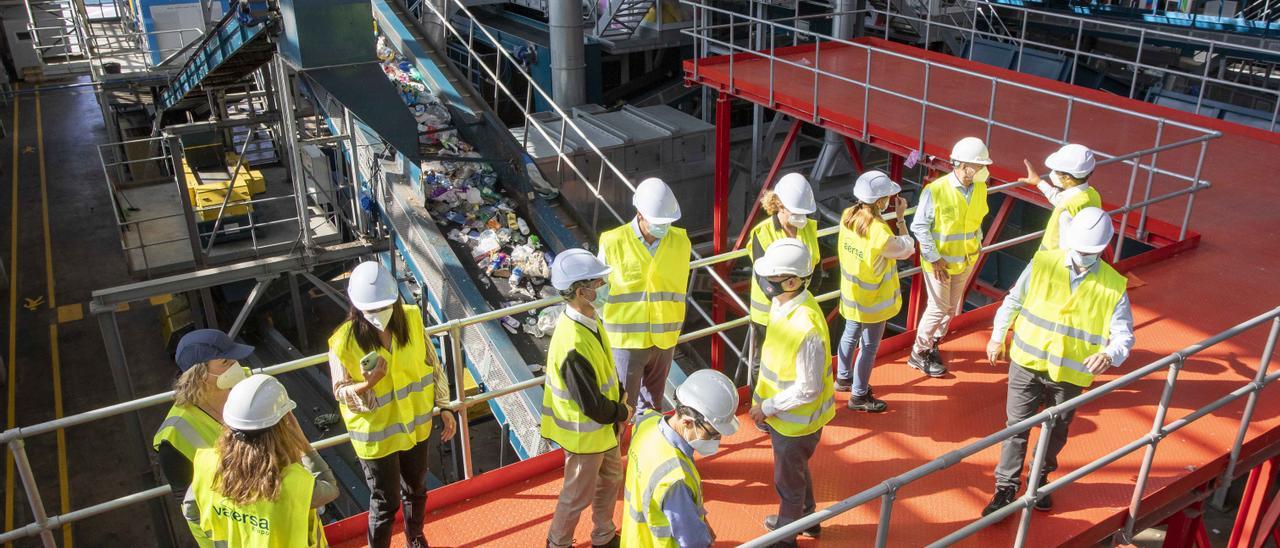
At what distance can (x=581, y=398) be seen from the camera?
401cm

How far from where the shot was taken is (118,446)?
12812 mm

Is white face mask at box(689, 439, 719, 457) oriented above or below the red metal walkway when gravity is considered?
above

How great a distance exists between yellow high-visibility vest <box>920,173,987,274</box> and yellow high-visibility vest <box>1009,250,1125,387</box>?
140 cm

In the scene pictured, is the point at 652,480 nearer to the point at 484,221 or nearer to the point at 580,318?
the point at 580,318

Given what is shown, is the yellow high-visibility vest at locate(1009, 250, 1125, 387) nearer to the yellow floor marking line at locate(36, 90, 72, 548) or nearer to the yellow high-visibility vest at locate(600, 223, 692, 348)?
the yellow high-visibility vest at locate(600, 223, 692, 348)

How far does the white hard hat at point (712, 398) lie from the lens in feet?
10.7

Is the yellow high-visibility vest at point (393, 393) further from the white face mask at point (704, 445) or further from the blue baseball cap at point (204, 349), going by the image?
the white face mask at point (704, 445)

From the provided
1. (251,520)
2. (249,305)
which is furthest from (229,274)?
(251,520)

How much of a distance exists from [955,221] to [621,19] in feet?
43.8

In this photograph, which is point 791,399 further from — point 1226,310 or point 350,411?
point 1226,310

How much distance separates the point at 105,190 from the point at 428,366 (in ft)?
65.0

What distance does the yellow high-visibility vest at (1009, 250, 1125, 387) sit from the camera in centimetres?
440

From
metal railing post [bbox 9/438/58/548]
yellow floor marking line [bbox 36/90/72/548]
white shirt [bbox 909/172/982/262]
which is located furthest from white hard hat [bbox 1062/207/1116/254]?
yellow floor marking line [bbox 36/90/72/548]

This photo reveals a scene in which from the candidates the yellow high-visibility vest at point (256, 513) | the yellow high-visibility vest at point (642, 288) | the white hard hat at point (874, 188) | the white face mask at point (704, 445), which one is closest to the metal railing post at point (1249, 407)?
the white hard hat at point (874, 188)
